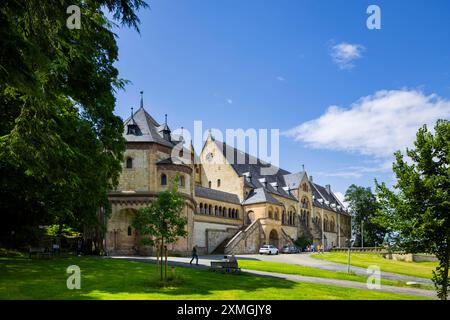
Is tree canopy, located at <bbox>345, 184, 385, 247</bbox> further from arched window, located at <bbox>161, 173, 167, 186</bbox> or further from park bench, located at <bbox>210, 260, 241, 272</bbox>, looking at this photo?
park bench, located at <bbox>210, 260, 241, 272</bbox>

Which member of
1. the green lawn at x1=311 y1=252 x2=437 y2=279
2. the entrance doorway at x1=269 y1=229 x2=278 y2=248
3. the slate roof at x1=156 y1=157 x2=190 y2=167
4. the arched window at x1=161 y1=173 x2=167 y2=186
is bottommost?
the green lawn at x1=311 y1=252 x2=437 y2=279

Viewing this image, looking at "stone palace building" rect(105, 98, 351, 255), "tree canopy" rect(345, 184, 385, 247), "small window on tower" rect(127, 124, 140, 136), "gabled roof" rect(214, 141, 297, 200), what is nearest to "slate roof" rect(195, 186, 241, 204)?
"stone palace building" rect(105, 98, 351, 255)

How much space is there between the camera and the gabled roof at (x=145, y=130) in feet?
131

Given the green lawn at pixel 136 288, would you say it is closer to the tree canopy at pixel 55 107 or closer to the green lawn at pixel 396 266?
the tree canopy at pixel 55 107

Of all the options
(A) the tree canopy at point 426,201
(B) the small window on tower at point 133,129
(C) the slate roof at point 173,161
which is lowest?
(A) the tree canopy at point 426,201

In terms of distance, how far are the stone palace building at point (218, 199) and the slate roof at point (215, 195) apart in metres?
0.07

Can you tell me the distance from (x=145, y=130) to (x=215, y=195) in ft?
66.8

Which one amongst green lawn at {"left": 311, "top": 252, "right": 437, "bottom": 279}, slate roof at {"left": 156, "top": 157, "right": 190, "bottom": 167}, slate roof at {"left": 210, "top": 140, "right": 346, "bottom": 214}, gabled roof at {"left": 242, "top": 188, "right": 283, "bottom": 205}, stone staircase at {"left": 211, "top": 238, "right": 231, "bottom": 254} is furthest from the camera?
slate roof at {"left": 210, "top": 140, "right": 346, "bottom": 214}

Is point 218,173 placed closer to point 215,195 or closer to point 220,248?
point 215,195

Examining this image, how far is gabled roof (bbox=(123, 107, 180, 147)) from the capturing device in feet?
131

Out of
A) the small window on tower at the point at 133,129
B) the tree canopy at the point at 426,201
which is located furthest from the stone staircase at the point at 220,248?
the tree canopy at the point at 426,201
